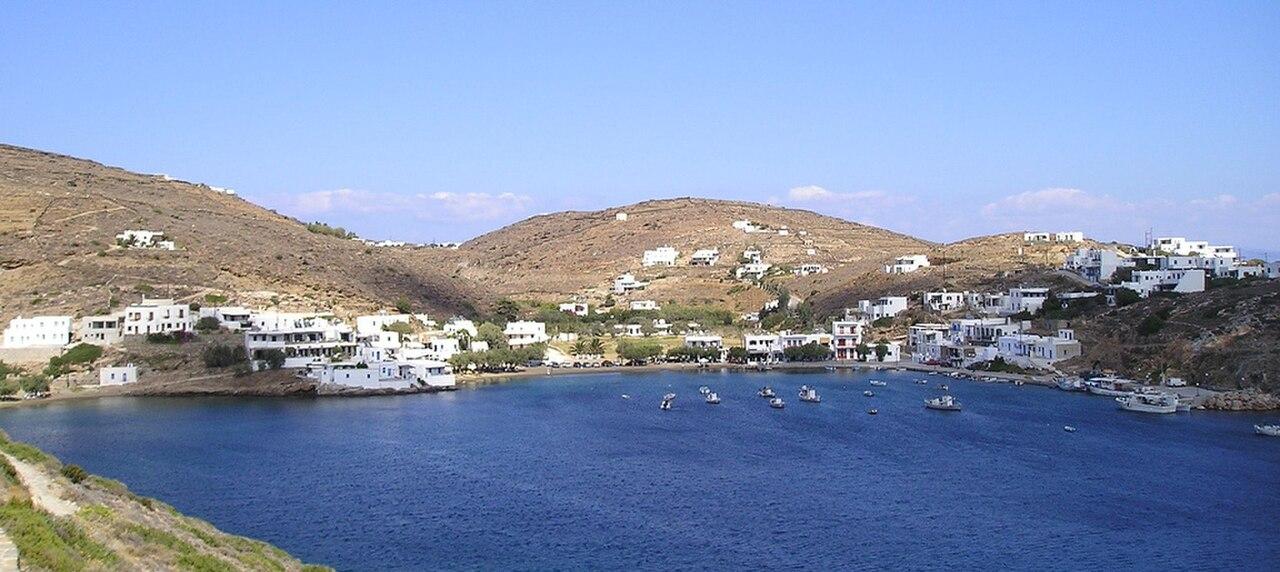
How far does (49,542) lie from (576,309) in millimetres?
72439

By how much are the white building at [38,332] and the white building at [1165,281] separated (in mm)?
54312

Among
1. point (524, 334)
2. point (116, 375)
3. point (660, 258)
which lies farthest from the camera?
point (660, 258)

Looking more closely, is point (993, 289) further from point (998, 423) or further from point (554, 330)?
point (998, 423)

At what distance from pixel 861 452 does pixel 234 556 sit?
21866mm

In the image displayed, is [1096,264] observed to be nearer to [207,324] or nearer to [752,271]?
[752,271]

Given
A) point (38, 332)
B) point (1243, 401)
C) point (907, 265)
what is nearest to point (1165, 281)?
point (1243, 401)

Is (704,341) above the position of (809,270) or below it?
below

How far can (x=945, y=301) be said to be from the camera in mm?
70875

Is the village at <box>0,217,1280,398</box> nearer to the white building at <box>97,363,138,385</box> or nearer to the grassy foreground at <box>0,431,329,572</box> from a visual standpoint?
the white building at <box>97,363,138,385</box>

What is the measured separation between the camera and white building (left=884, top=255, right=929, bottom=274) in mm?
83750

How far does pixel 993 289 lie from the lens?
237 feet

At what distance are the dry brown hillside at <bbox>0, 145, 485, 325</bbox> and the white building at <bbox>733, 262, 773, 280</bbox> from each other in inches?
919

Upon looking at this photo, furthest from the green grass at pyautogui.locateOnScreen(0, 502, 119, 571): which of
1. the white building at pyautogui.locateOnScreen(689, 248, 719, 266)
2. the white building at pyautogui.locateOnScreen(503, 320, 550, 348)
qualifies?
the white building at pyautogui.locateOnScreen(689, 248, 719, 266)

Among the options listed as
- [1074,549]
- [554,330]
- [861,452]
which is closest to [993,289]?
[554,330]
